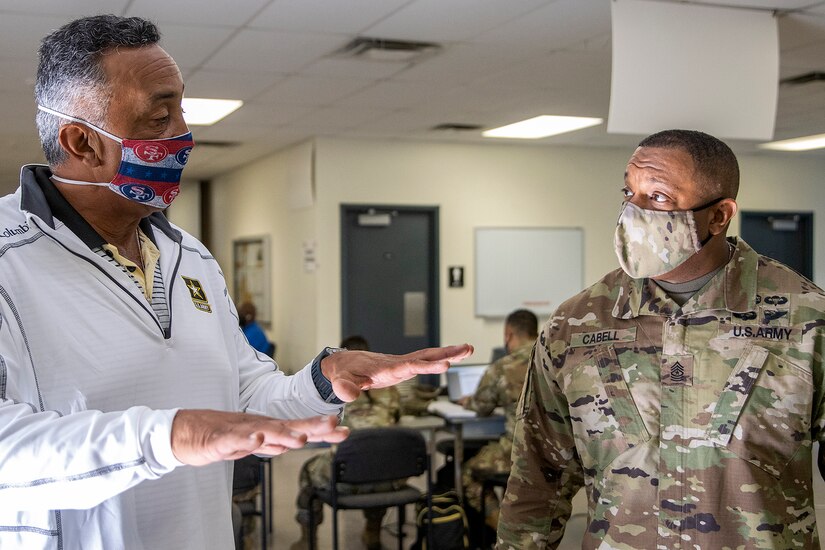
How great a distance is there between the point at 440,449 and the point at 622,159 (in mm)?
5071

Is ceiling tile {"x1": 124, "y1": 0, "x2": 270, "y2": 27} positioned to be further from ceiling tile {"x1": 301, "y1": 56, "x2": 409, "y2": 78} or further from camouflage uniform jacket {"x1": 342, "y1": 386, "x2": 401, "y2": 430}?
camouflage uniform jacket {"x1": 342, "y1": 386, "x2": 401, "y2": 430}

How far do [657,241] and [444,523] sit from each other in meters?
3.03

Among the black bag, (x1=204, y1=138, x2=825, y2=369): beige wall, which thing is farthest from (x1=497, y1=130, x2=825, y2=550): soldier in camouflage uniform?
(x1=204, y1=138, x2=825, y2=369): beige wall

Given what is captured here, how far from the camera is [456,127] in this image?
7.92 m

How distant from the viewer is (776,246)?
1026 centimetres

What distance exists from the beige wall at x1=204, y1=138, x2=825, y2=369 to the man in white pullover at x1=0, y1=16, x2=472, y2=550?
6.92 m

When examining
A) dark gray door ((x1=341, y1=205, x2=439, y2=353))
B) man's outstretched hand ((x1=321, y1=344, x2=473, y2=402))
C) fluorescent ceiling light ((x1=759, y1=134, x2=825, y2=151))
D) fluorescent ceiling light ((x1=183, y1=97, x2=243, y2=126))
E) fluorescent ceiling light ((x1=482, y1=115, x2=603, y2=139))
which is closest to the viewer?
man's outstretched hand ((x1=321, y1=344, x2=473, y2=402))

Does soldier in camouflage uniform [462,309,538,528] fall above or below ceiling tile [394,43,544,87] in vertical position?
below

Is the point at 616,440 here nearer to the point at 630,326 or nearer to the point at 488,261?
the point at 630,326

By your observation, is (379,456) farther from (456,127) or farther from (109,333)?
(456,127)

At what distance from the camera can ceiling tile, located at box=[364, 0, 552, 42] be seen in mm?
4121

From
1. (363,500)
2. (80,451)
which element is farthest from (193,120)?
(80,451)

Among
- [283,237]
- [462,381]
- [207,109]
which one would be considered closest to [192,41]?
[207,109]

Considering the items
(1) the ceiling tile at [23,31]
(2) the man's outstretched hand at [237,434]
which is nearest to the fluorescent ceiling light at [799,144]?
(1) the ceiling tile at [23,31]
